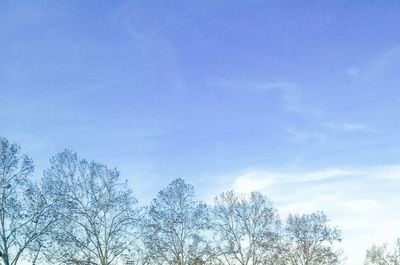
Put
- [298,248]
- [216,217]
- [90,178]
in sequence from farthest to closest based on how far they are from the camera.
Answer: [298,248], [216,217], [90,178]

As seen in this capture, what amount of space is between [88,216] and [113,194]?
3.33 meters

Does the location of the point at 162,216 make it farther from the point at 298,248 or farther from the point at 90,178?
the point at 298,248

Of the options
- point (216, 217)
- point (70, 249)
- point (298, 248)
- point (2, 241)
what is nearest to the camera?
point (2, 241)

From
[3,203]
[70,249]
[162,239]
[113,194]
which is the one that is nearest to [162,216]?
[162,239]

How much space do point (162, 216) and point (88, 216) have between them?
11913mm

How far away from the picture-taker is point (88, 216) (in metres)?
43.5

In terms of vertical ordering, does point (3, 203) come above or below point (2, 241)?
above

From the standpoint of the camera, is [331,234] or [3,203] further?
[331,234]

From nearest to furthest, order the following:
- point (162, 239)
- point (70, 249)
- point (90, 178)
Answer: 1. point (70, 249)
2. point (90, 178)
3. point (162, 239)

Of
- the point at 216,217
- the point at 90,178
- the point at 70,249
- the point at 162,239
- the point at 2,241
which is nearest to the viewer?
the point at 2,241

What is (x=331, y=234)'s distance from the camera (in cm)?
→ 7044

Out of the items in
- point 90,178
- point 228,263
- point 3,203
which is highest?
point 90,178

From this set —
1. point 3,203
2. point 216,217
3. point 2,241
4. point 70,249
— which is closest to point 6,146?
point 3,203

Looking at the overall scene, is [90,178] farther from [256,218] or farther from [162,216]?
[256,218]
